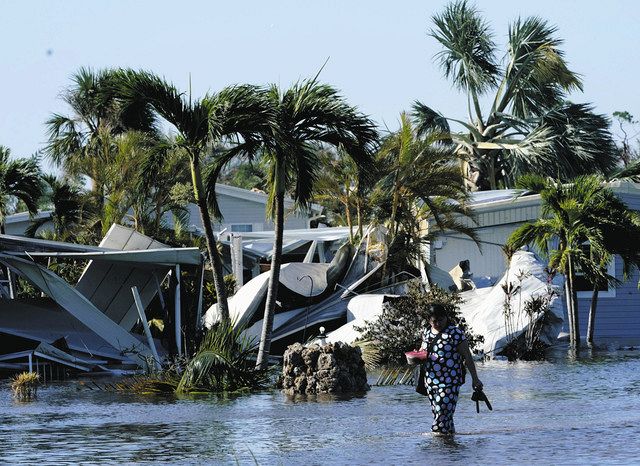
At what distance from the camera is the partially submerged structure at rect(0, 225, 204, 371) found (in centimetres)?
2370

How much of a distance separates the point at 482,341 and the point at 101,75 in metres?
19.0

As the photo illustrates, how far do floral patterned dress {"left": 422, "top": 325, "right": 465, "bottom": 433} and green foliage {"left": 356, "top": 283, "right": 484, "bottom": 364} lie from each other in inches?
457

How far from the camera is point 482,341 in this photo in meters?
25.7

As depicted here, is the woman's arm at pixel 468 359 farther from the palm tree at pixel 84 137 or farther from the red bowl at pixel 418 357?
the palm tree at pixel 84 137

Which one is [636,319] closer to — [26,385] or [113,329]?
[113,329]

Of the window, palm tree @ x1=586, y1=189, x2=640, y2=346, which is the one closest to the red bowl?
palm tree @ x1=586, y1=189, x2=640, y2=346

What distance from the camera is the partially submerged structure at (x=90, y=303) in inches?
933

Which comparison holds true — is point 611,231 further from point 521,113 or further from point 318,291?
point 521,113

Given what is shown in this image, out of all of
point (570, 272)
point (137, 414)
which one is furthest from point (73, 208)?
point (137, 414)

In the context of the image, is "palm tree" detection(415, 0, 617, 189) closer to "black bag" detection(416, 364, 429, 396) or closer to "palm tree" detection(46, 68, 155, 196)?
"palm tree" detection(46, 68, 155, 196)

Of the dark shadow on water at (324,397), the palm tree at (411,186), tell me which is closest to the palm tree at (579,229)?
the palm tree at (411,186)

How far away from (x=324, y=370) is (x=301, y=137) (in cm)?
485

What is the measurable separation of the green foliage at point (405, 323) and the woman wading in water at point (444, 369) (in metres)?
11.6

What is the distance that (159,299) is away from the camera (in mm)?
28656
